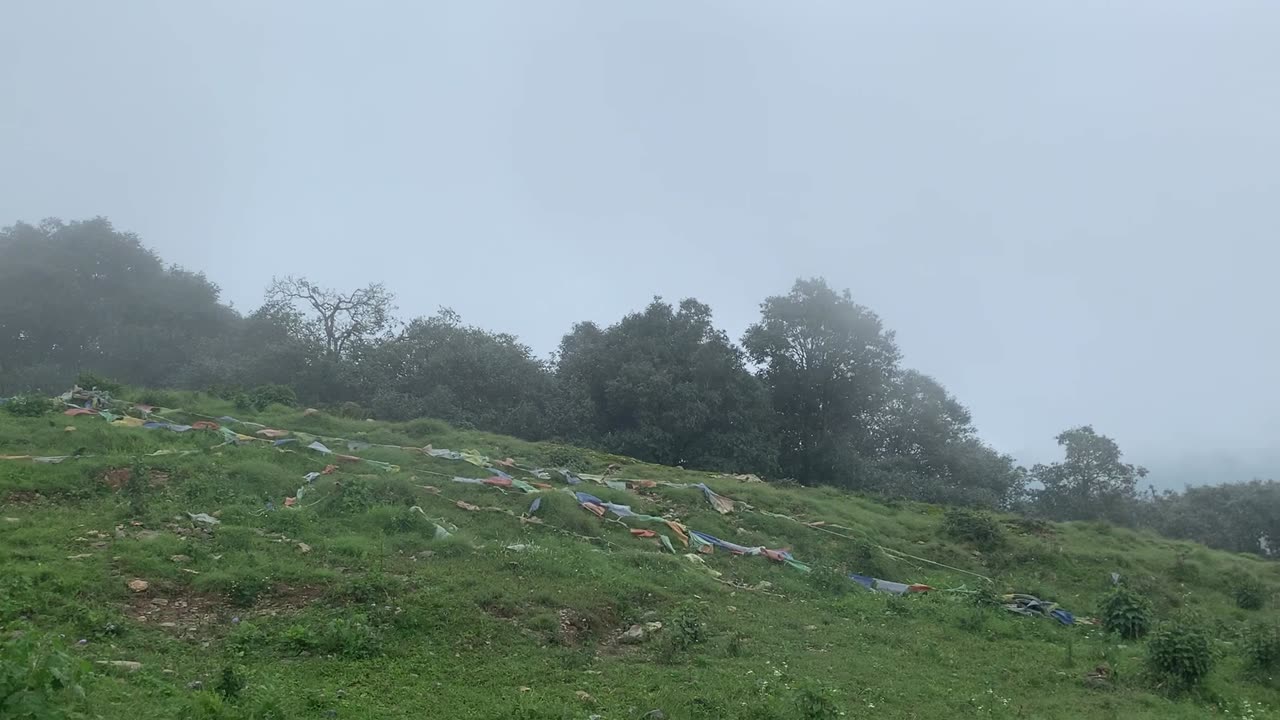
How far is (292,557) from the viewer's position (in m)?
10.2

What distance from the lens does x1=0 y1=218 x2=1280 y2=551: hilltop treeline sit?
29891 mm

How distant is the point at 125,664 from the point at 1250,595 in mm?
17775

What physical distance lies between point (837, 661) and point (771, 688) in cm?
169

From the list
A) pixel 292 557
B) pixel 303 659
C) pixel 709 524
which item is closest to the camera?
pixel 303 659

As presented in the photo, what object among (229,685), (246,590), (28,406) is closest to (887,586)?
(246,590)

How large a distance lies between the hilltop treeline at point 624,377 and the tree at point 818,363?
6 cm

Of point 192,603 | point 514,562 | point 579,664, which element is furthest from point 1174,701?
point 192,603

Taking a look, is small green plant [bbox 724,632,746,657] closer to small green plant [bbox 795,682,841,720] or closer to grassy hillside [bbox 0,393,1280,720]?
grassy hillside [bbox 0,393,1280,720]

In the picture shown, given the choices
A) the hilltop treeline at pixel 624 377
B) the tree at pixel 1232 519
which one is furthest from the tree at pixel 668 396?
the tree at pixel 1232 519

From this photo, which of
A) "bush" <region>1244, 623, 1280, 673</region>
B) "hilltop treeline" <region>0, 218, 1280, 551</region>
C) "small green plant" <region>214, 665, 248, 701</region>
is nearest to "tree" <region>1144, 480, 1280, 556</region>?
"hilltop treeline" <region>0, 218, 1280, 551</region>

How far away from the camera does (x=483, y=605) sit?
933 cm

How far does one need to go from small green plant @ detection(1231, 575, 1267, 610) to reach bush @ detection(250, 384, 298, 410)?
21400 mm

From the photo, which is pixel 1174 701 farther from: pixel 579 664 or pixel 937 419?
pixel 937 419

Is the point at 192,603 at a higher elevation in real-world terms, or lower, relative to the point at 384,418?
lower
